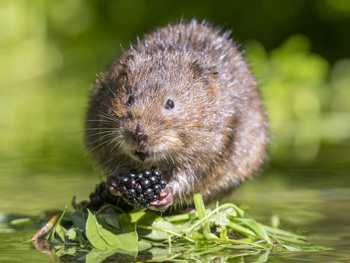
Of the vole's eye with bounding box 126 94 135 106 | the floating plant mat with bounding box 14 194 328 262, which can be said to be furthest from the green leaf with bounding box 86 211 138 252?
the vole's eye with bounding box 126 94 135 106

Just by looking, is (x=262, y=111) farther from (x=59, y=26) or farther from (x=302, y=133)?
(x=59, y=26)

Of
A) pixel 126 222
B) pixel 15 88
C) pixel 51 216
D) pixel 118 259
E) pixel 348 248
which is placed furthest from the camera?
pixel 15 88

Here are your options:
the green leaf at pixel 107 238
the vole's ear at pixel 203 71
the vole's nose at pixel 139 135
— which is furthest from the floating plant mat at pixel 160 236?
the vole's ear at pixel 203 71

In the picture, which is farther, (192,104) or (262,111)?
(262,111)

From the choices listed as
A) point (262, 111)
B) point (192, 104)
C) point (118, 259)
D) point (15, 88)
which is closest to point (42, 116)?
point (15, 88)

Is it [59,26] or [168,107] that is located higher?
[59,26]

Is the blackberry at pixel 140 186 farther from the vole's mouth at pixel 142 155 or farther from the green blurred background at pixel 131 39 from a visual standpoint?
the green blurred background at pixel 131 39

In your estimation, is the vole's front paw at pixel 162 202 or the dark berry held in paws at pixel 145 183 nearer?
the dark berry held in paws at pixel 145 183
